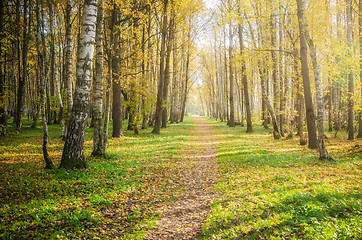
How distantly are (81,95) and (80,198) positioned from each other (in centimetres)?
371

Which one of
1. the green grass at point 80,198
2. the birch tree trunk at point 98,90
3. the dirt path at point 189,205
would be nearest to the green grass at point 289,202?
the dirt path at point 189,205

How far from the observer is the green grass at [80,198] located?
4.67m

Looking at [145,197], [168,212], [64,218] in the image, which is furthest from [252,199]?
[64,218]

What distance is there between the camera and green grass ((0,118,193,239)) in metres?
4.67

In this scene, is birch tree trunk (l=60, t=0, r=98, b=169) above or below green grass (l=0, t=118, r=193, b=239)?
above

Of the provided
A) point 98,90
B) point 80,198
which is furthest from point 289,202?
point 98,90

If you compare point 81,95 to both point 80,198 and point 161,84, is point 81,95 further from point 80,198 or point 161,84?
point 161,84


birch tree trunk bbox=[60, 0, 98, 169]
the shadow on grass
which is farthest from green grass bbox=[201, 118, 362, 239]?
birch tree trunk bbox=[60, 0, 98, 169]

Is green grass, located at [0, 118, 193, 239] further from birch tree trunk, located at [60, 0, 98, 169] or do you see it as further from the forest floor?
birch tree trunk, located at [60, 0, 98, 169]

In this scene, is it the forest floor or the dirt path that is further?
the dirt path

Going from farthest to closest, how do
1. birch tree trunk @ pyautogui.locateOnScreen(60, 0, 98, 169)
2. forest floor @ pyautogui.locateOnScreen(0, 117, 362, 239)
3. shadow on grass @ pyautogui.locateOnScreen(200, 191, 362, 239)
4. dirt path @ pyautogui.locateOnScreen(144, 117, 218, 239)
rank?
birch tree trunk @ pyautogui.locateOnScreen(60, 0, 98, 169)
dirt path @ pyautogui.locateOnScreen(144, 117, 218, 239)
forest floor @ pyautogui.locateOnScreen(0, 117, 362, 239)
shadow on grass @ pyautogui.locateOnScreen(200, 191, 362, 239)

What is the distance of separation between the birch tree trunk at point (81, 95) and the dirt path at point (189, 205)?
3874 mm

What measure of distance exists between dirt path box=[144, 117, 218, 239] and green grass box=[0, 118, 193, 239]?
0.36m

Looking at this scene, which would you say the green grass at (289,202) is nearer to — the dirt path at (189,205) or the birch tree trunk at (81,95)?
the dirt path at (189,205)
